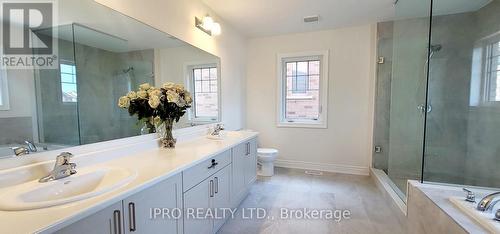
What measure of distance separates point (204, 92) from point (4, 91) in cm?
177

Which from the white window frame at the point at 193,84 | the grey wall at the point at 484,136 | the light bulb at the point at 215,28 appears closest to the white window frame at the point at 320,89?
the white window frame at the point at 193,84

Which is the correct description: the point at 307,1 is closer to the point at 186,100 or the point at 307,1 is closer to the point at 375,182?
the point at 186,100

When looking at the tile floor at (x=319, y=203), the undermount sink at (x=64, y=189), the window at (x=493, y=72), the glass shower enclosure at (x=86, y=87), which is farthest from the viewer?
the window at (x=493, y=72)

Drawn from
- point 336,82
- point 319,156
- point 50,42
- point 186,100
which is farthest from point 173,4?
point 319,156

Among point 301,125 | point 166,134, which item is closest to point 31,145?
point 166,134

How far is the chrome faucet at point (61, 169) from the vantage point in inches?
41.3

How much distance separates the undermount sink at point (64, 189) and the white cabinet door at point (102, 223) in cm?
8

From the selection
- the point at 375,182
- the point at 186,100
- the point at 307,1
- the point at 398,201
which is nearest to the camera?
the point at 186,100

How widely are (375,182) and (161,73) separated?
3.04m

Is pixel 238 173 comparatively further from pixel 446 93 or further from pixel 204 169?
pixel 446 93

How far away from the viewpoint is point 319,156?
142 inches

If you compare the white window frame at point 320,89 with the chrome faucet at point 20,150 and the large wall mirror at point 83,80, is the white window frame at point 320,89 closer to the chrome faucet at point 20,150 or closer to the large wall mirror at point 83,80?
the large wall mirror at point 83,80

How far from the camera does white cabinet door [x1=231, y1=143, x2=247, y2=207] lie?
6.91ft

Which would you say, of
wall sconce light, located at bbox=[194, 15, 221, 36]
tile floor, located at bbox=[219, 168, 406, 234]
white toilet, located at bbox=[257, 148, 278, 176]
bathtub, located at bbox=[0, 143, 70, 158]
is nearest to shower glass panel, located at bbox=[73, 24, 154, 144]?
bathtub, located at bbox=[0, 143, 70, 158]
